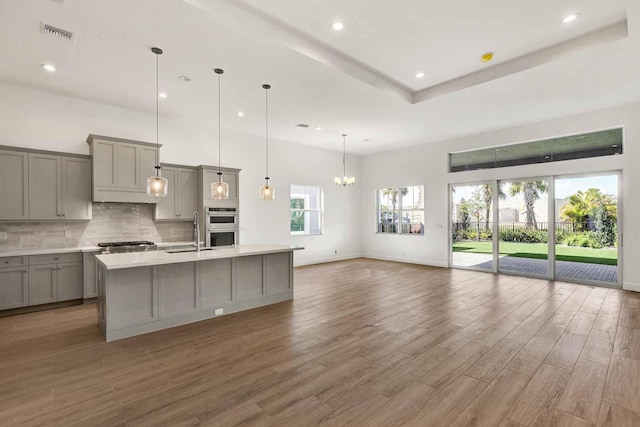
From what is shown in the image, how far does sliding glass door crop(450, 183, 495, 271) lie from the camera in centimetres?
724

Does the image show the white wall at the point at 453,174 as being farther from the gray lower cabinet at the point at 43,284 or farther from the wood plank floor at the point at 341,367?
the gray lower cabinet at the point at 43,284

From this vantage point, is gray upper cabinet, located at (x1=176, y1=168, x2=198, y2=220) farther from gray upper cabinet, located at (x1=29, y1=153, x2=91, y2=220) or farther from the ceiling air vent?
the ceiling air vent

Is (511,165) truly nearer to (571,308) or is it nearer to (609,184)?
(609,184)

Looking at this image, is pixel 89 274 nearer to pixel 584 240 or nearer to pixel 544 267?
pixel 544 267

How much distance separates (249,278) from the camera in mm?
4531

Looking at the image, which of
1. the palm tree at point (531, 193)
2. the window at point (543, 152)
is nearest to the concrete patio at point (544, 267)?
the palm tree at point (531, 193)

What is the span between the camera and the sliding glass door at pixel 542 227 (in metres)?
5.81

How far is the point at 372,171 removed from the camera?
964cm

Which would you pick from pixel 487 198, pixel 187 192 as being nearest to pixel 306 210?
pixel 187 192

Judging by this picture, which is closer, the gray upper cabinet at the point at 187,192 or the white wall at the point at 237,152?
the white wall at the point at 237,152

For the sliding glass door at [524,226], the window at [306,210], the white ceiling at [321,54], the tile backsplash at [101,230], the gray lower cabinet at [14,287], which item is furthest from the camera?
the window at [306,210]

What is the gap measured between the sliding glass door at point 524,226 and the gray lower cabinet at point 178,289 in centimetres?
645

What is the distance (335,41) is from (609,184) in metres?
5.75

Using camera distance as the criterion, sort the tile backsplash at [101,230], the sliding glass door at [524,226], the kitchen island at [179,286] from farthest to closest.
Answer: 1. the sliding glass door at [524,226]
2. the tile backsplash at [101,230]
3. the kitchen island at [179,286]
